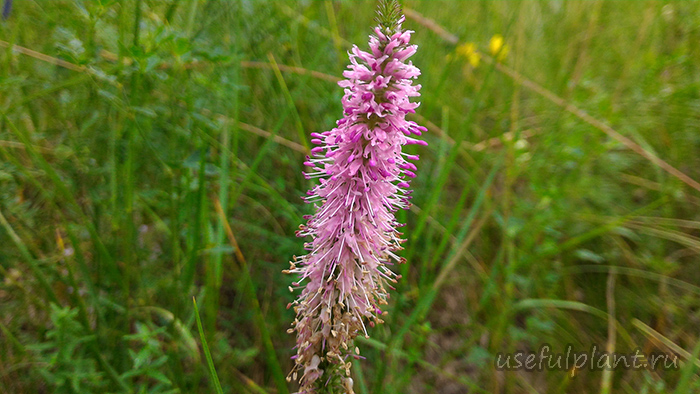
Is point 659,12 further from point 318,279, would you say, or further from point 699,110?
point 318,279

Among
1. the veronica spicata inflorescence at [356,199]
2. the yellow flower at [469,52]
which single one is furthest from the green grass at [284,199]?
the veronica spicata inflorescence at [356,199]

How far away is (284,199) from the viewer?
7.02 feet

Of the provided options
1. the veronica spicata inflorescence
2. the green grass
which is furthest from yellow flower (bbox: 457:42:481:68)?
the veronica spicata inflorescence

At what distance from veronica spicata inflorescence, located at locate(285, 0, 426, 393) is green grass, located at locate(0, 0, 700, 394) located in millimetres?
320

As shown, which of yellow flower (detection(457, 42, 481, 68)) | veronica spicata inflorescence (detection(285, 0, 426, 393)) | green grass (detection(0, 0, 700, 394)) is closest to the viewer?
veronica spicata inflorescence (detection(285, 0, 426, 393))

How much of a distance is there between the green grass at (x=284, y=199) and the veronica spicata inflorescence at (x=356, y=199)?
0.32 metres

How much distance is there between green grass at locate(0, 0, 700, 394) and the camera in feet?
5.60

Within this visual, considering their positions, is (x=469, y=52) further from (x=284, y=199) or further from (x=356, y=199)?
(x=356, y=199)

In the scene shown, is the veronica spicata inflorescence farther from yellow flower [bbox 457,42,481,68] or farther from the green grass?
yellow flower [bbox 457,42,481,68]

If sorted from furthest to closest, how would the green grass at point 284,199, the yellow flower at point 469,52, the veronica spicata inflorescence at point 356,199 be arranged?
the yellow flower at point 469,52, the green grass at point 284,199, the veronica spicata inflorescence at point 356,199

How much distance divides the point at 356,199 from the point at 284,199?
1006 mm

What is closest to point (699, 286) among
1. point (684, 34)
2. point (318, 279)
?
point (684, 34)

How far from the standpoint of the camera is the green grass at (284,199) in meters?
1.71

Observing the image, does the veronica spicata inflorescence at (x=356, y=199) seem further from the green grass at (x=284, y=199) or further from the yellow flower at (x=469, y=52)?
the yellow flower at (x=469, y=52)
